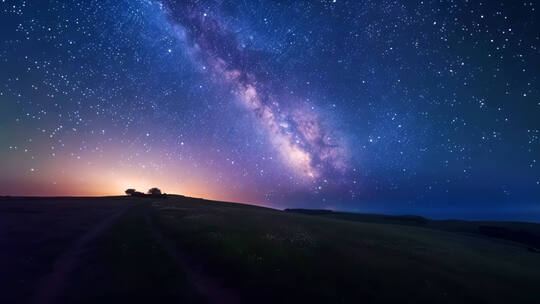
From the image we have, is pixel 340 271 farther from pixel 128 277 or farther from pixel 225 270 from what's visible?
pixel 128 277

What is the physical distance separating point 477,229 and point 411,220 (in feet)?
56.7

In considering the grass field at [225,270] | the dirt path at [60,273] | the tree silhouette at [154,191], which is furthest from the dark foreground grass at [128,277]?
the tree silhouette at [154,191]

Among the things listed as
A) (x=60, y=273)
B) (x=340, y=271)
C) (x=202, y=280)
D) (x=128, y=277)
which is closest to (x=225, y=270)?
(x=202, y=280)

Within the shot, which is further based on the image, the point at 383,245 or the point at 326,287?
the point at 383,245

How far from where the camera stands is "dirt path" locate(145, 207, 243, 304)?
1485 centimetres

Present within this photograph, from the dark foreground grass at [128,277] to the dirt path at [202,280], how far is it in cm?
48

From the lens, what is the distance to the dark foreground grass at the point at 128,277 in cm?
1390

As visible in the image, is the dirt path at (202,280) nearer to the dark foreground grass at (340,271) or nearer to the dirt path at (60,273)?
the dark foreground grass at (340,271)

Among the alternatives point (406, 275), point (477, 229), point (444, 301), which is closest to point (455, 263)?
point (406, 275)

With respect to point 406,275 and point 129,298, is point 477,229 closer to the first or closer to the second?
point 406,275

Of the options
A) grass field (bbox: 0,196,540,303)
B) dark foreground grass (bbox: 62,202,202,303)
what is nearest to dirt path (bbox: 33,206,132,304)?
grass field (bbox: 0,196,540,303)

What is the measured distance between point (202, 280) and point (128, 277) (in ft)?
12.9

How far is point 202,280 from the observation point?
664 inches

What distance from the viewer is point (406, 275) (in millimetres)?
20531
